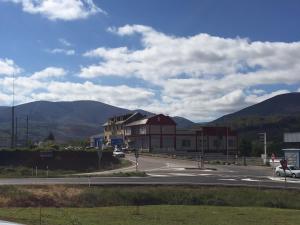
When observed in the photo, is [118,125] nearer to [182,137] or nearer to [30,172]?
[182,137]

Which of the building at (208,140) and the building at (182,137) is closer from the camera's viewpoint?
the building at (182,137)

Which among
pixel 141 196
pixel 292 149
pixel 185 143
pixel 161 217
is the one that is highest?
pixel 185 143

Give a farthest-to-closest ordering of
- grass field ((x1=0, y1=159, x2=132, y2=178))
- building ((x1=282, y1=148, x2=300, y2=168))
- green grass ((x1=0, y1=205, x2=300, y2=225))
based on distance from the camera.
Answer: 1. building ((x1=282, y1=148, x2=300, y2=168))
2. grass field ((x1=0, y1=159, x2=132, y2=178))
3. green grass ((x1=0, y1=205, x2=300, y2=225))

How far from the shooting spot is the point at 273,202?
35.0 meters

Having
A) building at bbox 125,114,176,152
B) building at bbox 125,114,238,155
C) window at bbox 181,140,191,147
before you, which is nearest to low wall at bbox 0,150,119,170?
building at bbox 125,114,176,152

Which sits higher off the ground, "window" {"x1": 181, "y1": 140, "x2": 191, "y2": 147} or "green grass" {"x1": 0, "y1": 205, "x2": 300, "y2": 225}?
"window" {"x1": 181, "y1": 140, "x2": 191, "y2": 147}

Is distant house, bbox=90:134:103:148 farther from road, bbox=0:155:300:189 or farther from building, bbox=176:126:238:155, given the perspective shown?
building, bbox=176:126:238:155

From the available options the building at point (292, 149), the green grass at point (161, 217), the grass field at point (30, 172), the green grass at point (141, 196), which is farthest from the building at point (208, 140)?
the green grass at point (161, 217)

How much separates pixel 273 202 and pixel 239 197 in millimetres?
2171

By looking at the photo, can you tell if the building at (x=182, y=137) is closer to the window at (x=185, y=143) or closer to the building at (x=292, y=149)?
the window at (x=185, y=143)

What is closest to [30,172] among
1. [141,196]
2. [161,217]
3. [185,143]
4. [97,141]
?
[97,141]

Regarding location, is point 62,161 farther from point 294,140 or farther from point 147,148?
point 147,148

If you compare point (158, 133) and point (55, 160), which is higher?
point (158, 133)

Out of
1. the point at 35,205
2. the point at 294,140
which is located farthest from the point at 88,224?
the point at 294,140
